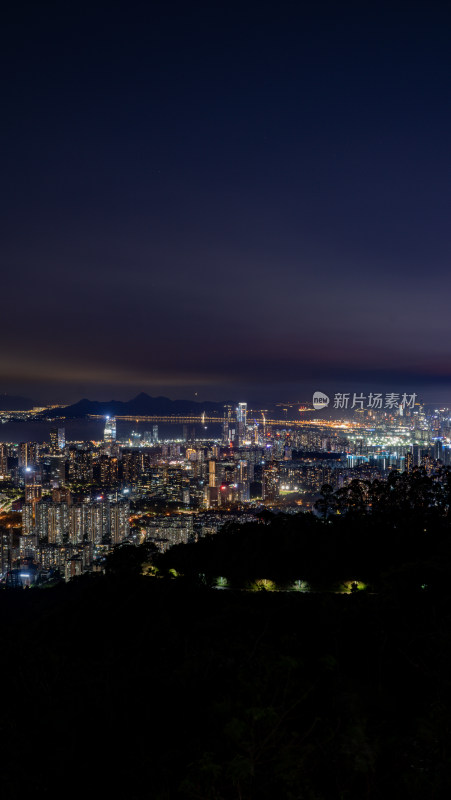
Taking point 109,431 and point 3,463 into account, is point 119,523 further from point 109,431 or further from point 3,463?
point 109,431

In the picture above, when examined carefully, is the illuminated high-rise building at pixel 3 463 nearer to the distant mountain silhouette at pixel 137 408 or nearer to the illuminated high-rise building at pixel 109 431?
the illuminated high-rise building at pixel 109 431

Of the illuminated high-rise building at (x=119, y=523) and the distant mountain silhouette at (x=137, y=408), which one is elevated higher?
the distant mountain silhouette at (x=137, y=408)

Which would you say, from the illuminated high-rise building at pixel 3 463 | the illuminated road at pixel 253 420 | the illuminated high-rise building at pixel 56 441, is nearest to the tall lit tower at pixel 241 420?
the illuminated road at pixel 253 420

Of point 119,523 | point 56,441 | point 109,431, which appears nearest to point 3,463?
point 56,441

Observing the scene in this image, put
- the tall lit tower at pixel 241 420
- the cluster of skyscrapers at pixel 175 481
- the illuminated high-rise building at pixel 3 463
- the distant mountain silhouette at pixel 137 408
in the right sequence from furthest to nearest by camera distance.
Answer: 1. the distant mountain silhouette at pixel 137 408
2. the tall lit tower at pixel 241 420
3. the illuminated high-rise building at pixel 3 463
4. the cluster of skyscrapers at pixel 175 481

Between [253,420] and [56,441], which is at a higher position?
[253,420]

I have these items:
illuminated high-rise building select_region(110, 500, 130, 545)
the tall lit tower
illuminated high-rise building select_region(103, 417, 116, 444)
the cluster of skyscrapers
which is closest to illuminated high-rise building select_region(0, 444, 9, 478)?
the cluster of skyscrapers

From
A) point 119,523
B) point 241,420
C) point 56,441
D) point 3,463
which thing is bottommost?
point 119,523

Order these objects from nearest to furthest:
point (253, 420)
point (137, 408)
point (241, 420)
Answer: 1. point (253, 420)
2. point (241, 420)
3. point (137, 408)

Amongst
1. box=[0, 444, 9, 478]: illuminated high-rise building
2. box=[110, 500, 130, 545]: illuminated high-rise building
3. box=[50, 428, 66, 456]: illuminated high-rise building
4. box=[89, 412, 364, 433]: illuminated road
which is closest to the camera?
box=[110, 500, 130, 545]: illuminated high-rise building

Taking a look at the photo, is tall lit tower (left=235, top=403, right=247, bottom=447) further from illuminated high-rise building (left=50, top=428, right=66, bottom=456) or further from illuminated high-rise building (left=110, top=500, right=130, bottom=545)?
illuminated high-rise building (left=110, top=500, right=130, bottom=545)
